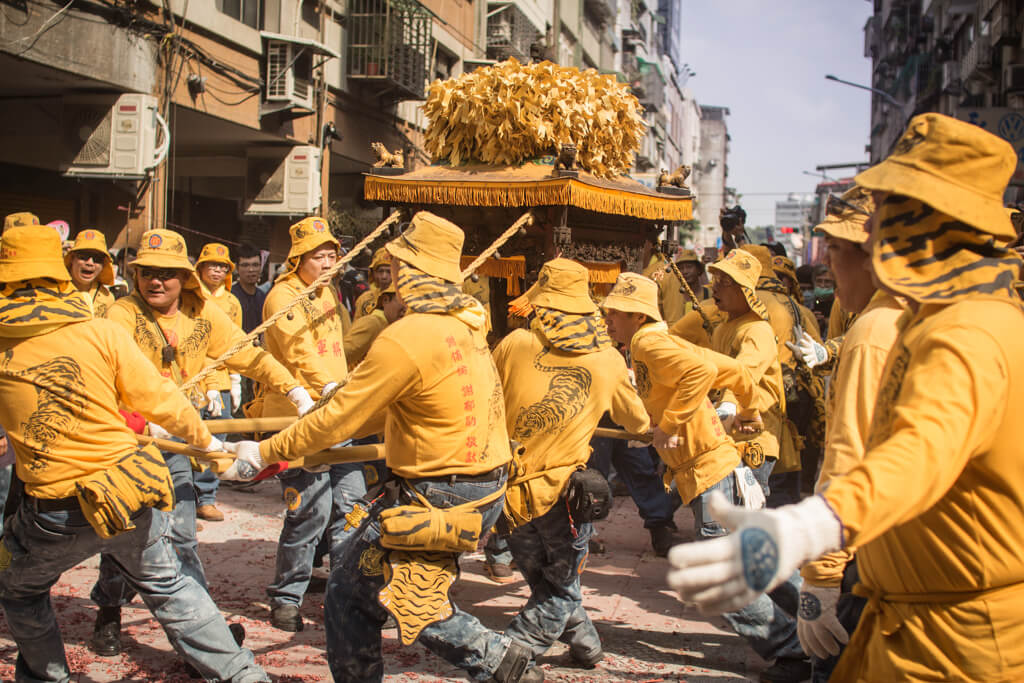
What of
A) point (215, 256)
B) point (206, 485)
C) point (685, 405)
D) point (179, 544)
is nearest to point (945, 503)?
point (685, 405)

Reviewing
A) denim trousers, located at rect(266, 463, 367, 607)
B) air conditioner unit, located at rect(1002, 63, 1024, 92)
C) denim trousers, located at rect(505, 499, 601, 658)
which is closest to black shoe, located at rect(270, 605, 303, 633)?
denim trousers, located at rect(266, 463, 367, 607)

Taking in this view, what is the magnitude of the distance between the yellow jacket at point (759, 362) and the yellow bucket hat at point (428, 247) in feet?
6.81

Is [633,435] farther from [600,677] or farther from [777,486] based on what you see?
[777,486]

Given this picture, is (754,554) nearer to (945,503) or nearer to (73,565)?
(945,503)

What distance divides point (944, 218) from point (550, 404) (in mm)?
2564

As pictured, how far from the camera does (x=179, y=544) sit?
4.75 metres

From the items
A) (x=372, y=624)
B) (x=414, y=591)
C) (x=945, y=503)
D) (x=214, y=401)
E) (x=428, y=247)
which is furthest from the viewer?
(x=214, y=401)

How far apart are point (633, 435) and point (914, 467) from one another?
327 cm

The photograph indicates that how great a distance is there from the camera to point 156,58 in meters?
13.0

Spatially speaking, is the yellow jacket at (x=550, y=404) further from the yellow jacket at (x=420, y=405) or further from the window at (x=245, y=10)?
the window at (x=245, y=10)

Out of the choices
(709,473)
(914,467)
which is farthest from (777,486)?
(914,467)

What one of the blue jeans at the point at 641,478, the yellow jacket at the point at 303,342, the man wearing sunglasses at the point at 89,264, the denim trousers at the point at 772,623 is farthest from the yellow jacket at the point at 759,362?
the man wearing sunglasses at the point at 89,264

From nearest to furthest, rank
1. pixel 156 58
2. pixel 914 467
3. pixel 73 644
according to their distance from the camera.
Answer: pixel 914 467
pixel 73 644
pixel 156 58

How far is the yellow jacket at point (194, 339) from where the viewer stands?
5125mm
